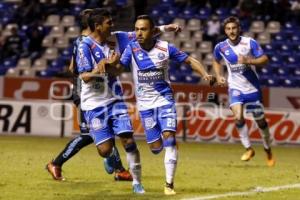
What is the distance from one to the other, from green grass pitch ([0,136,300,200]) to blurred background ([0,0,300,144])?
380cm

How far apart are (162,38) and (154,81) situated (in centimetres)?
1800

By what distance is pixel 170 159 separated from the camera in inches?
434

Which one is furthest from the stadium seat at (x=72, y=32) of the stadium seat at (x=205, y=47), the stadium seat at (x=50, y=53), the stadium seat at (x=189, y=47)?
→ the stadium seat at (x=205, y=47)

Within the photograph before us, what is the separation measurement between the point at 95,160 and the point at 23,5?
16.2 meters

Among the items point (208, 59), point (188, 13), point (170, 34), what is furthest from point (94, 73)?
point (188, 13)

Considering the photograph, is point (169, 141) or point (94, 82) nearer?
point (169, 141)

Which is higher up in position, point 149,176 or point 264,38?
point 264,38

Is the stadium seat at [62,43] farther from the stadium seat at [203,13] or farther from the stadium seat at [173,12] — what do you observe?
the stadium seat at [203,13]

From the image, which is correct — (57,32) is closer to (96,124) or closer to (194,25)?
(194,25)

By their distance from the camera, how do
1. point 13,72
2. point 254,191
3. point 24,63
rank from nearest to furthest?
point 254,191 < point 13,72 < point 24,63

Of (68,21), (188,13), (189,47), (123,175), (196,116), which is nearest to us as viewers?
(123,175)

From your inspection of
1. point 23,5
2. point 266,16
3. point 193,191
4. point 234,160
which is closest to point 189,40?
point 266,16

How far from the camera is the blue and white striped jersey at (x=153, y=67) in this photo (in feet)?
37.1

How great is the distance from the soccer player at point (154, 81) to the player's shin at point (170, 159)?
3cm
